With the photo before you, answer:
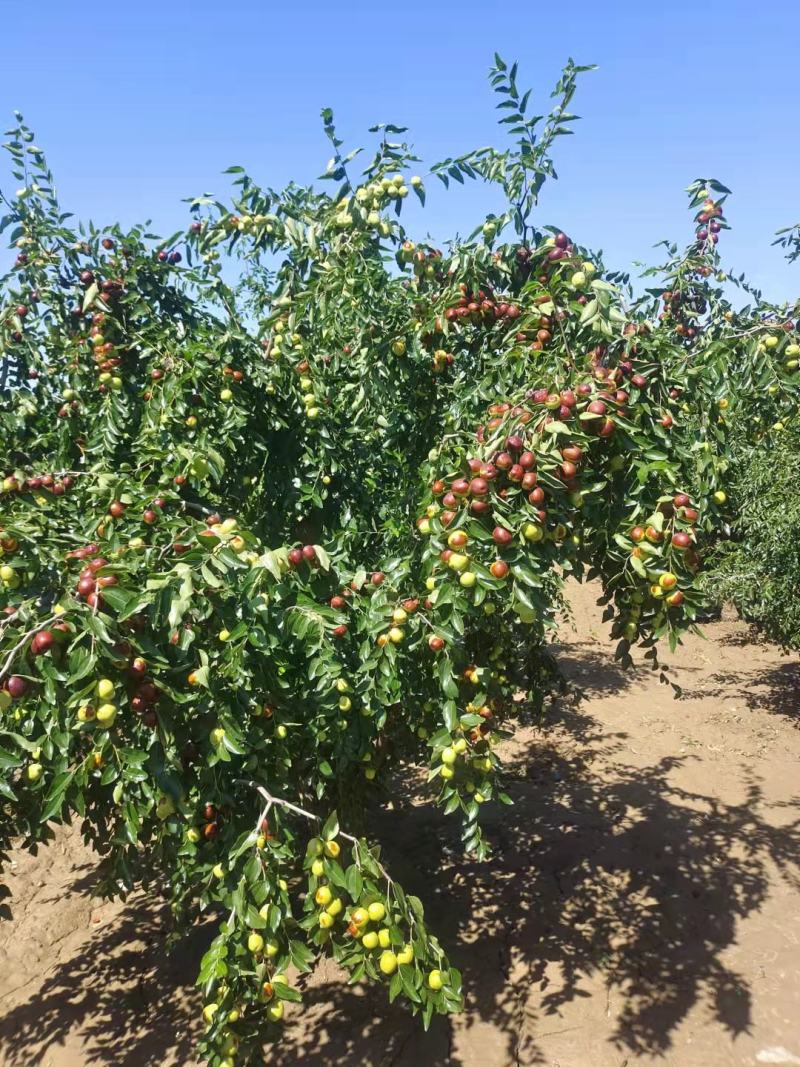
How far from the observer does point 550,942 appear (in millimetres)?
4820

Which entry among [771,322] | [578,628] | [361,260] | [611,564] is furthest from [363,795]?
[578,628]

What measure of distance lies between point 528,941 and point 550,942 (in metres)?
0.15

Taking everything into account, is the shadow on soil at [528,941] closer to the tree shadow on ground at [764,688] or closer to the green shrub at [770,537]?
the green shrub at [770,537]

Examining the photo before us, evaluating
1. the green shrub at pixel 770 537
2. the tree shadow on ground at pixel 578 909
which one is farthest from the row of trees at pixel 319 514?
the green shrub at pixel 770 537

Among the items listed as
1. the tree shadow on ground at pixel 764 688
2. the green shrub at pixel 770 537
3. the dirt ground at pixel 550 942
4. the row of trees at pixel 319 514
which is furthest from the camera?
the tree shadow on ground at pixel 764 688

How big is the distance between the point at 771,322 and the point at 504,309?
1161mm

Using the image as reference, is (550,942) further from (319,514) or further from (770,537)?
(770,537)

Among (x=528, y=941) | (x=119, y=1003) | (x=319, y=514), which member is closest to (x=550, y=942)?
(x=528, y=941)

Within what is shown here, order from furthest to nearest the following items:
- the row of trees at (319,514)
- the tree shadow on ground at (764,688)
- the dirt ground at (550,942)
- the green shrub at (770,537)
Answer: the tree shadow on ground at (764,688), the green shrub at (770,537), the dirt ground at (550,942), the row of trees at (319,514)

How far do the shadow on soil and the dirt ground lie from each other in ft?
0.04

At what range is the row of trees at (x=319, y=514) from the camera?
2.27m

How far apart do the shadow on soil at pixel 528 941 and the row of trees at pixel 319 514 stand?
1502 mm

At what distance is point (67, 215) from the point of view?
4.08 metres

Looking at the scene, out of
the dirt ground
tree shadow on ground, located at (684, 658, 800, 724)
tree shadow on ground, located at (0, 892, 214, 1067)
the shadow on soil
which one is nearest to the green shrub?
tree shadow on ground, located at (684, 658, 800, 724)
